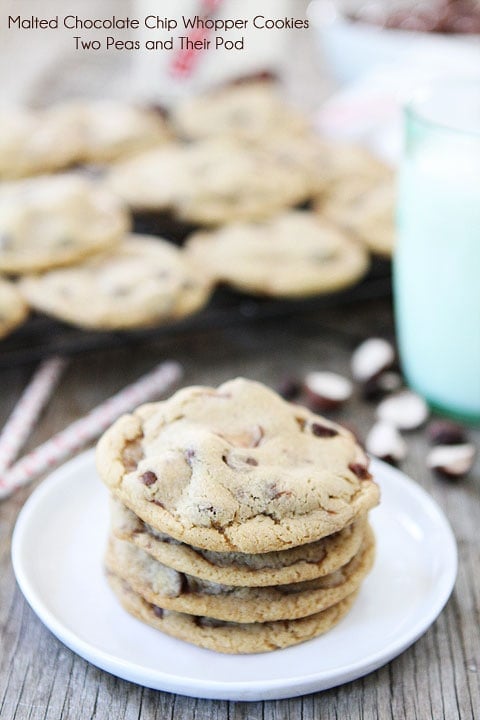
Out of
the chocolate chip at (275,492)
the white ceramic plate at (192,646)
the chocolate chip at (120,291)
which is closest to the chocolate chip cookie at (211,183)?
the chocolate chip at (120,291)

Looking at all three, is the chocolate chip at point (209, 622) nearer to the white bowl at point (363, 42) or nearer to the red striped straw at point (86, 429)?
the red striped straw at point (86, 429)

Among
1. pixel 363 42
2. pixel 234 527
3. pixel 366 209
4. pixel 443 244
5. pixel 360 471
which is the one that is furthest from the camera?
pixel 363 42

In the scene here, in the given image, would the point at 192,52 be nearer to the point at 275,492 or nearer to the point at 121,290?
the point at 121,290

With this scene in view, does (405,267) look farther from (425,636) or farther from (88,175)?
(88,175)

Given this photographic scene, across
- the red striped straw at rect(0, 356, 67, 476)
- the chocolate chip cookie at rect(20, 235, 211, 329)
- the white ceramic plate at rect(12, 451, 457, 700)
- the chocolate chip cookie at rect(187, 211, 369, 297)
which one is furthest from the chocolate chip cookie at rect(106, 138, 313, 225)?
the white ceramic plate at rect(12, 451, 457, 700)

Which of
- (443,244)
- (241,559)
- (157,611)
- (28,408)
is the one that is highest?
(443,244)

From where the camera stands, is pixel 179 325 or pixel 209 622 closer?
pixel 209 622

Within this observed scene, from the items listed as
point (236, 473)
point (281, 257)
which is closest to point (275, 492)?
point (236, 473)

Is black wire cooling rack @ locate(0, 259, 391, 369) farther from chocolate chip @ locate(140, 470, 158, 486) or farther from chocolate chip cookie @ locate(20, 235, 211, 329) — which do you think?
chocolate chip @ locate(140, 470, 158, 486)
